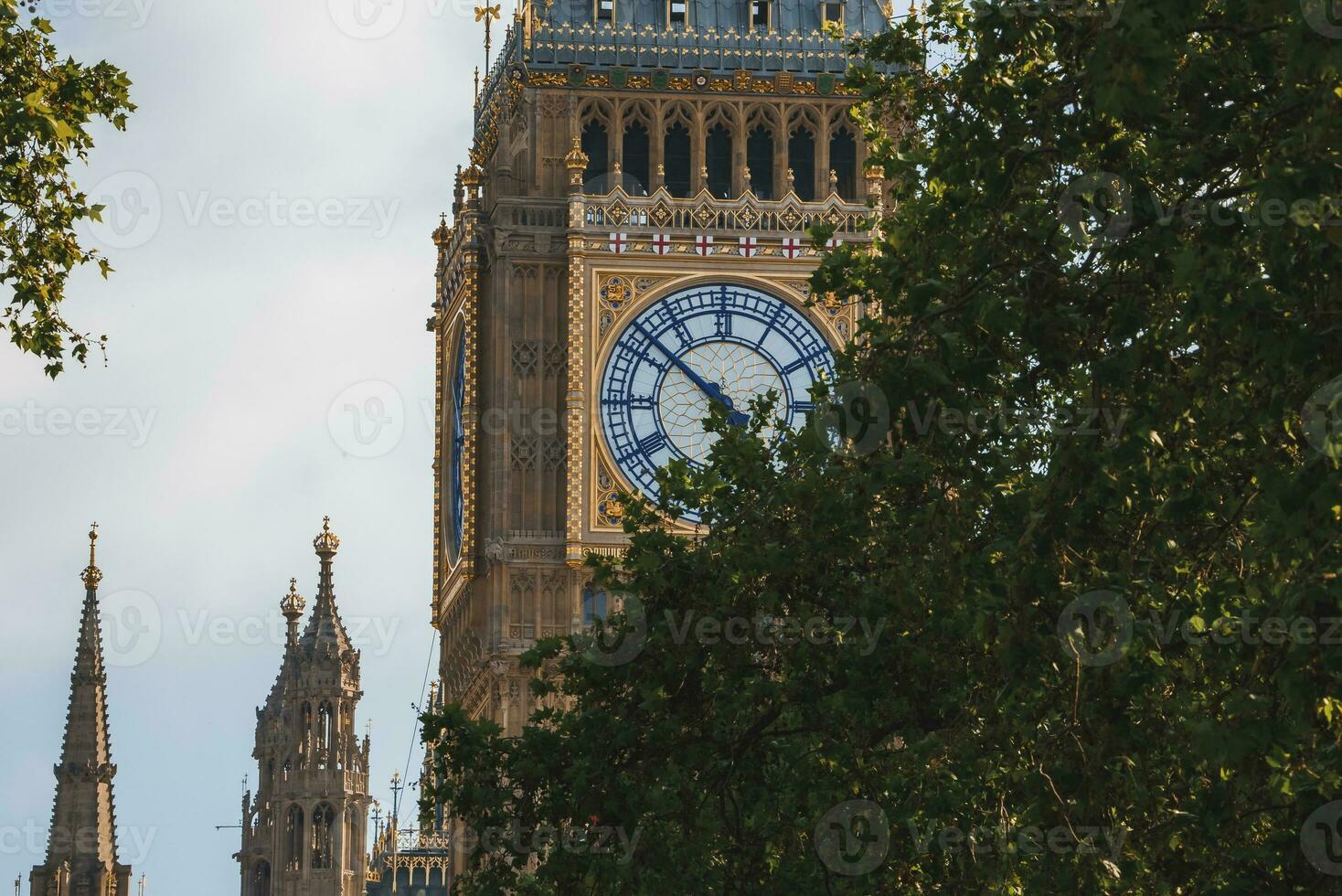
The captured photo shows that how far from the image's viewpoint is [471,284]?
7062 centimetres

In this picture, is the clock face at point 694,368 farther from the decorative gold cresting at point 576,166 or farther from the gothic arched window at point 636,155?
the gothic arched window at point 636,155

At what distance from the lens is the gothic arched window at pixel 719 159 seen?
236 feet

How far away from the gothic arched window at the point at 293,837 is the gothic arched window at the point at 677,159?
2556 cm

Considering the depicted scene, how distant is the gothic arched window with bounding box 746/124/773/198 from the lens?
2857 inches

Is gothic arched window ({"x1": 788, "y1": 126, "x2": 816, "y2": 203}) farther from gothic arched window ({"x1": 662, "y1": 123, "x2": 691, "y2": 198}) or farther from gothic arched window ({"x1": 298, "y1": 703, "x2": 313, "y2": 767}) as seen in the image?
gothic arched window ({"x1": 298, "y1": 703, "x2": 313, "y2": 767})

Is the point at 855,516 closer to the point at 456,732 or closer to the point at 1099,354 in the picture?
the point at 456,732

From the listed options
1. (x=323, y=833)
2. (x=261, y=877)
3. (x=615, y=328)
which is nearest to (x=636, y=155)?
(x=615, y=328)

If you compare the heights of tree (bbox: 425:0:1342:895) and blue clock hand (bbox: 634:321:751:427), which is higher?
blue clock hand (bbox: 634:321:751:427)

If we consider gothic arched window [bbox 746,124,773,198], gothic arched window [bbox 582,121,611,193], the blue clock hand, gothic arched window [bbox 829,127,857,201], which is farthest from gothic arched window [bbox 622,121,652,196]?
the blue clock hand

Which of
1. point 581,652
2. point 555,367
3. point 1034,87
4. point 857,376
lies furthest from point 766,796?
point 555,367

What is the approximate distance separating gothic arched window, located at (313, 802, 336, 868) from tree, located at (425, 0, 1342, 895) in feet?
166

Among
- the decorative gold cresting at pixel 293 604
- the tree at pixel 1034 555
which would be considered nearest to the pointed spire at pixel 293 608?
the decorative gold cresting at pixel 293 604

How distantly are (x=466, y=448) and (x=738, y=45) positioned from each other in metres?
9.41

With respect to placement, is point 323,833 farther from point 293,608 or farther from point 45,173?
point 45,173
